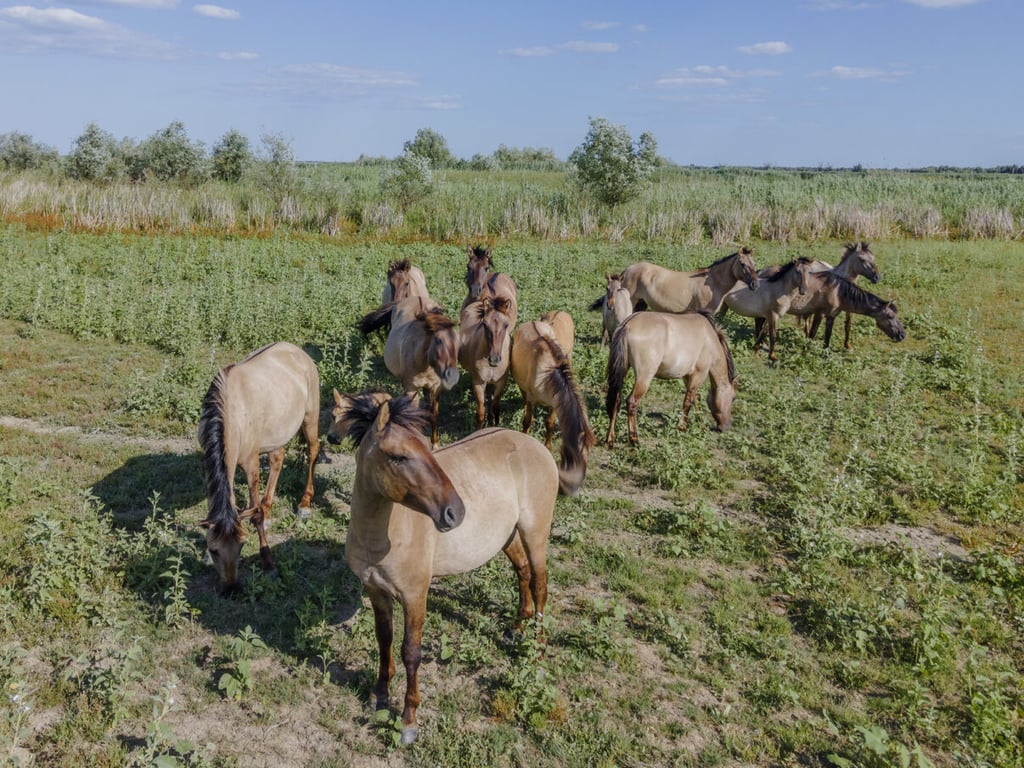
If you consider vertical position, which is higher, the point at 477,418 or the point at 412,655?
the point at 477,418

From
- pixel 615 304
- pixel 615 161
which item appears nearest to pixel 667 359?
pixel 615 304

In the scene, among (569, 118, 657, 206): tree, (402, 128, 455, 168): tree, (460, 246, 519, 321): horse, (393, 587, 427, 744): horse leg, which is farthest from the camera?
(402, 128, 455, 168): tree

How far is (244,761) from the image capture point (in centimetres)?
391

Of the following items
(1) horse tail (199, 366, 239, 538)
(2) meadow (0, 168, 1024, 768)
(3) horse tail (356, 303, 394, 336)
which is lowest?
(2) meadow (0, 168, 1024, 768)

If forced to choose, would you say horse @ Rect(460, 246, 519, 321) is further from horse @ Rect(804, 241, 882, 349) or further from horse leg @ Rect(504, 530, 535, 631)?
horse @ Rect(804, 241, 882, 349)

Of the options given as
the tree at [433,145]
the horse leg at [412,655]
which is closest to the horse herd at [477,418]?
the horse leg at [412,655]

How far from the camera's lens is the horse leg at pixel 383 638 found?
13.7 feet

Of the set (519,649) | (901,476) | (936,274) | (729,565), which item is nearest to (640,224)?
(936,274)

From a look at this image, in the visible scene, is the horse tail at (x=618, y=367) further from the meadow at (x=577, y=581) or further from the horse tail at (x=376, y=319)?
the horse tail at (x=376, y=319)

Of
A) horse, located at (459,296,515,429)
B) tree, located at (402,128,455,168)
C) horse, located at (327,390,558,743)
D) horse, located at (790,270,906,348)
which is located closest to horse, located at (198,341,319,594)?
horse, located at (327,390,558,743)

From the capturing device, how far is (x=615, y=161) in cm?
2473

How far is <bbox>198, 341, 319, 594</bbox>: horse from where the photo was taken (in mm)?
4941

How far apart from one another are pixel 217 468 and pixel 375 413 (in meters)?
1.98

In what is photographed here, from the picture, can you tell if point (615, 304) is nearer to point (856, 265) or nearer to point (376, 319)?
point (376, 319)
